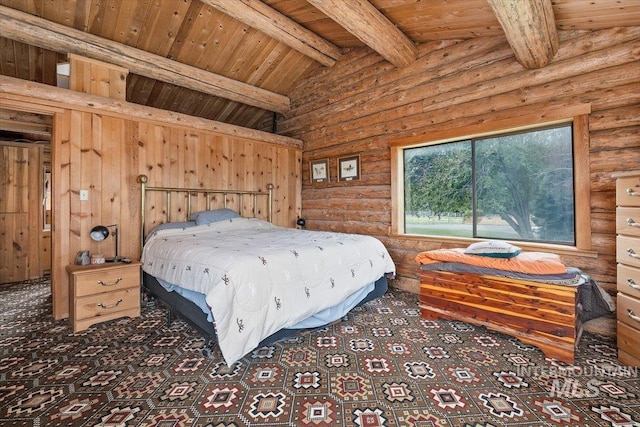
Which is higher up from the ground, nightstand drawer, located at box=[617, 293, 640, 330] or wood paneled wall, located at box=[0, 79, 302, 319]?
wood paneled wall, located at box=[0, 79, 302, 319]

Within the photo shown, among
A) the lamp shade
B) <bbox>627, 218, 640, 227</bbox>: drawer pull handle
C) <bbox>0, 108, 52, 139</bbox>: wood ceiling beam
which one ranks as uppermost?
<bbox>0, 108, 52, 139</bbox>: wood ceiling beam

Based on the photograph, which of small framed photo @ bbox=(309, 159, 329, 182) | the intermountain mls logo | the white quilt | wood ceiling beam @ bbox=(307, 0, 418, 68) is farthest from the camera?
small framed photo @ bbox=(309, 159, 329, 182)

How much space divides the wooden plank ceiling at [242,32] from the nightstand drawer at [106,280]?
2.55 m

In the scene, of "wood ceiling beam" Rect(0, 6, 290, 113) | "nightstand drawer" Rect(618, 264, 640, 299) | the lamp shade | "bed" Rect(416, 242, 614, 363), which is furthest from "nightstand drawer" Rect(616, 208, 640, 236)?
"wood ceiling beam" Rect(0, 6, 290, 113)

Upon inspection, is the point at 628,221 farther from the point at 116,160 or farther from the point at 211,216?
the point at 116,160

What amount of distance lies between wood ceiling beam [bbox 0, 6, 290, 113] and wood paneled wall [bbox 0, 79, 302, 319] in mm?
595

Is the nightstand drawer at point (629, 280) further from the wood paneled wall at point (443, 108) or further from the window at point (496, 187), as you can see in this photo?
the window at point (496, 187)

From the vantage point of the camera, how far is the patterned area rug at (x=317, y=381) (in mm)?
1574

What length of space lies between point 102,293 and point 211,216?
57.8 inches

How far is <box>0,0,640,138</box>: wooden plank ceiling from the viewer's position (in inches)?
95.0

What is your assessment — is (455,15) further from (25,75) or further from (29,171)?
(29,171)

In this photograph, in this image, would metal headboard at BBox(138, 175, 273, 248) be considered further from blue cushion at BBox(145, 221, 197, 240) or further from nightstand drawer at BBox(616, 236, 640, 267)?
nightstand drawer at BBox(616, 236, 640, 267)

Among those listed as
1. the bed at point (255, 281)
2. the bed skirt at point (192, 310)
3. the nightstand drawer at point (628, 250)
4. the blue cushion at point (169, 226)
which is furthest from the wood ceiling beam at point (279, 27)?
the nightstand drawer at point (628, 250)

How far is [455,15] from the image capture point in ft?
9.58
